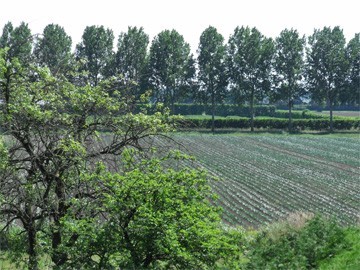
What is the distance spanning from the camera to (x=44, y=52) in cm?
1266

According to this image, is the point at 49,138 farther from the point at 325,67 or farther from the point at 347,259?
the point at 325,67

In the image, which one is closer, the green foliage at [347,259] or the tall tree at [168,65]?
the green foliage at [347,259]

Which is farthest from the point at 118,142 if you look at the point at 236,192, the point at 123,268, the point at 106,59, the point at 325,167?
the point at 106,59

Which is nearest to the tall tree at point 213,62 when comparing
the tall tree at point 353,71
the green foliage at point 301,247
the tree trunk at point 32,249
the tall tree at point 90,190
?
the tall tree at point 353,71

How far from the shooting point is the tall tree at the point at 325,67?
253ft

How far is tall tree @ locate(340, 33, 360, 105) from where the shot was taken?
77938 mm

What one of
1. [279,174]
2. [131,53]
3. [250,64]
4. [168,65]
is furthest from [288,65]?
[279,174]

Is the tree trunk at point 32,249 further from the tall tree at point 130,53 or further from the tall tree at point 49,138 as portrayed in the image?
the tall tree at point 130,53

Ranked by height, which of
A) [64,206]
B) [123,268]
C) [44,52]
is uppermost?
[44,52]

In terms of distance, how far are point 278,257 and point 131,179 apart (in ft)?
16.7

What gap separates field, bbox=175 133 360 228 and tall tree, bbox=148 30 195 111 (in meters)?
14.9

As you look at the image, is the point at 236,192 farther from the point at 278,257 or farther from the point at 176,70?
the point at 176,70

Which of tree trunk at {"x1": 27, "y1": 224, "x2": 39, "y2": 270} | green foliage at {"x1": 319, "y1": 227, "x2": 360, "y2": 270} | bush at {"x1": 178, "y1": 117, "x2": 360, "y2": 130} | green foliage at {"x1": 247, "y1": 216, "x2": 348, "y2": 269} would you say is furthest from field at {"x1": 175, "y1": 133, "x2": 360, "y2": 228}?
bush at {"x1": 178, "y1": 117, "x2": 360, "y2": 130}

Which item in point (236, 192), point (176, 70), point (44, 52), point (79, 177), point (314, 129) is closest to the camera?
point (79, 177)
